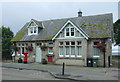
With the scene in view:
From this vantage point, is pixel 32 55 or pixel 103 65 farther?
pixel 32 55

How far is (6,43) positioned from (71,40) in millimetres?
15257

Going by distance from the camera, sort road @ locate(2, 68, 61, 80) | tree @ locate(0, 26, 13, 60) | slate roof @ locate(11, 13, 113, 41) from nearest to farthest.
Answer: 1. road @ locate(2, 68, 61, 80)
2. slate roof @ locate(11, 13, 113, 41)
3. tree @ locate(0, 26, 13, 60)

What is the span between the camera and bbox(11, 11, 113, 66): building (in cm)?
1770

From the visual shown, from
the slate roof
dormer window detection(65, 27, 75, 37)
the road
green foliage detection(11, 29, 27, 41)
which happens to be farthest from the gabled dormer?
the road

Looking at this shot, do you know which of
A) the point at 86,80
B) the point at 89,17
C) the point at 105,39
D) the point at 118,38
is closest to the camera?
the point at 86,80

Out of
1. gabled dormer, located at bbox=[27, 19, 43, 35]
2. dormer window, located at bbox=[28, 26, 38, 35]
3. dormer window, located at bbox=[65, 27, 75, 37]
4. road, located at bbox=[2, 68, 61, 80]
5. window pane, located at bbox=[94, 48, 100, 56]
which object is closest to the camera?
road, located at bbox=[2, 68, 61, 80]

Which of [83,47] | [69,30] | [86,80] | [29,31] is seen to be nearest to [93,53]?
[83,47]

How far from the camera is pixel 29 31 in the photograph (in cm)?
2344

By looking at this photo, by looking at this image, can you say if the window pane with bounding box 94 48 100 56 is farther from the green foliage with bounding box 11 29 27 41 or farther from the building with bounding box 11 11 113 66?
the green foliage with bounding box 11 29 27 41

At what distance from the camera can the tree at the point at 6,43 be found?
2686cm

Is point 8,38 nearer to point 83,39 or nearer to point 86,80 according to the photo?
point 83,39

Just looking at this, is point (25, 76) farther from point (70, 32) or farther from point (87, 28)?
point (87, 28)

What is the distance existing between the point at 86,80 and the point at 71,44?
9665 mm

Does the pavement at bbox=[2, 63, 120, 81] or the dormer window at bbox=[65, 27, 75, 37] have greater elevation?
the dormer window at bbox=[65, 27, 75, 37]
